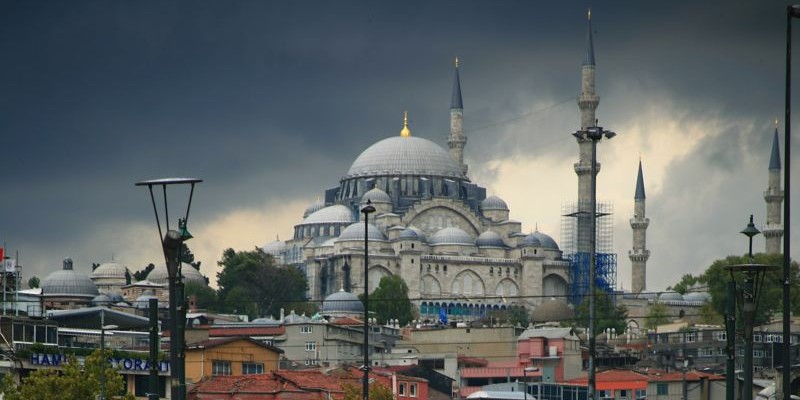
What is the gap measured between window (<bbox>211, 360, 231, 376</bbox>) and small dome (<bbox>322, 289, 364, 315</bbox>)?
57.5 meters

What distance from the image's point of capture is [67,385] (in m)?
51.9

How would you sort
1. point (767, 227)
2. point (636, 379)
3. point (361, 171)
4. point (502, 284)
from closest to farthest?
point (636, 379), point (767, 227), point (502, 284), point (361, 171)

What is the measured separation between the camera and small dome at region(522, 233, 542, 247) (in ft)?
525

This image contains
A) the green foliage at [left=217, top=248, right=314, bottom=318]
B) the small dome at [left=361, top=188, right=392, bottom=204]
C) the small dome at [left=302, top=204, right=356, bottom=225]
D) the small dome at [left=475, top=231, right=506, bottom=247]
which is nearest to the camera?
the green foliage at [left=217, top=248, right=314, bottom=318]

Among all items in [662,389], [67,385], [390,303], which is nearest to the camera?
[67,385]

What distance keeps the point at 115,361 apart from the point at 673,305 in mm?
88107

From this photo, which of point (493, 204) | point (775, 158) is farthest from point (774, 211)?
point (493, 204)

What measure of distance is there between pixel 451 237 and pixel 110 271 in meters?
24.4

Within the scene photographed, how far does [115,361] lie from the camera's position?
208 ft

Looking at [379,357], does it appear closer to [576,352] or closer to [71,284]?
[576,352]

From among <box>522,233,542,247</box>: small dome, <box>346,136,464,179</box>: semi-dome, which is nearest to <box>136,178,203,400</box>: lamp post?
<box>522,233,542,247</box>: small dome

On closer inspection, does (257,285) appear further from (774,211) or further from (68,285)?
(774,211)

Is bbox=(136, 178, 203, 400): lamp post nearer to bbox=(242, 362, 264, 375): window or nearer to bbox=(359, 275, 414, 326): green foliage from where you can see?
bbox=(242, 362, 264, 375): window

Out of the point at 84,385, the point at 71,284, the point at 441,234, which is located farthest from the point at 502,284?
the point at 84,385
